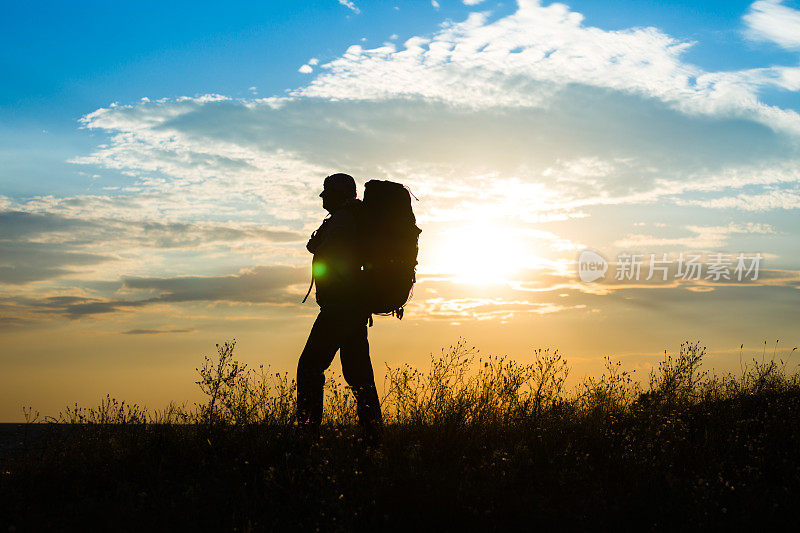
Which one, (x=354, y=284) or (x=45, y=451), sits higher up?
(x=354, y=284)

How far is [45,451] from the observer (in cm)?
542

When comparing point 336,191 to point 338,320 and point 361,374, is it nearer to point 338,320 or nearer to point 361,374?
point 338,320

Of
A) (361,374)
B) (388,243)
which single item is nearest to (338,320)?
(361,374)

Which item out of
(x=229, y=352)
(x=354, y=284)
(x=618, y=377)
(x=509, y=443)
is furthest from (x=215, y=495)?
(x=618, y=377)

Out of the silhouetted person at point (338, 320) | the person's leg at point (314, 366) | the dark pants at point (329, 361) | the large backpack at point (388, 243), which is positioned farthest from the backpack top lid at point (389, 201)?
the person's leg at point (314, 366)

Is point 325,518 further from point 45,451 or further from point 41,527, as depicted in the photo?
point 45,451

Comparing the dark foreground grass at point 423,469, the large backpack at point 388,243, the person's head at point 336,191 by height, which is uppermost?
the person's head at point 336,191

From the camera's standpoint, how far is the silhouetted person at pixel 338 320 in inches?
214

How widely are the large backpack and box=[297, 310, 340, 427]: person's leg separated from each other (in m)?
0.46

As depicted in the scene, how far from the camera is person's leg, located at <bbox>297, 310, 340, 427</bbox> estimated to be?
→ 5.55m

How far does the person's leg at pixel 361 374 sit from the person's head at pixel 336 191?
113cm

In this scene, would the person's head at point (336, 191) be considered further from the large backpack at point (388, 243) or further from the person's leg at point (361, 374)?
the person's leg at point (361, 374)

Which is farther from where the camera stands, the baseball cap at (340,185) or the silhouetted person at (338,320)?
the baseball cap at (340,185)

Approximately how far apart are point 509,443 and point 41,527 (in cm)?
396
